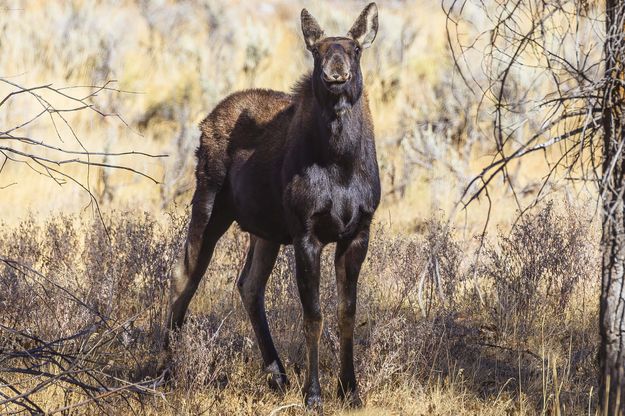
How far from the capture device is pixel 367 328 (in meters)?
7.95

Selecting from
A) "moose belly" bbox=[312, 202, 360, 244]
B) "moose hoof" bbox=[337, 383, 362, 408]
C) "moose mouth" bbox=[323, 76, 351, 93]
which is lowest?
"moose hoof" bbox=[337, 383, 362, 408]

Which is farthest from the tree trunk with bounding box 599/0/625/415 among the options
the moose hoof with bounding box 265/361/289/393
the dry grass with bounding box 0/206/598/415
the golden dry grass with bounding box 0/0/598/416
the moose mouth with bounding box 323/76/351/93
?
the moose hoof with bounding box 265/361/289/393

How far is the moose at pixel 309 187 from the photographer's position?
616 centimetres

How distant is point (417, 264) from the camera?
8242 millimetres

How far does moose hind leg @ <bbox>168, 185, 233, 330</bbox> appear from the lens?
288 inches

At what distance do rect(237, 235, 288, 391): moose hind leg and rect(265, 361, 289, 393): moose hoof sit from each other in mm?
136

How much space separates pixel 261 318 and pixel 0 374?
6.46 feet

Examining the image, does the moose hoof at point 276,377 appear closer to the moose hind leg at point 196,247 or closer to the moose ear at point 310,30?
the moose hind leg at point 196,247

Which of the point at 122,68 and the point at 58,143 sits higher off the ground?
the point at 122,68

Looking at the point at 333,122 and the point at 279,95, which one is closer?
Answer: the point at 333,122

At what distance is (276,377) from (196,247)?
1299mm

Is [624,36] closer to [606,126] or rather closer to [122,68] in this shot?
[606,126]

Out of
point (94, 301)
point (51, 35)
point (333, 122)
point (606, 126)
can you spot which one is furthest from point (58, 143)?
point (606, 126)

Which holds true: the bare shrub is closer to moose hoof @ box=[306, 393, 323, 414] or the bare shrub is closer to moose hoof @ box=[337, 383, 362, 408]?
moose hoof @ box=[337, 383, 362, 408]
